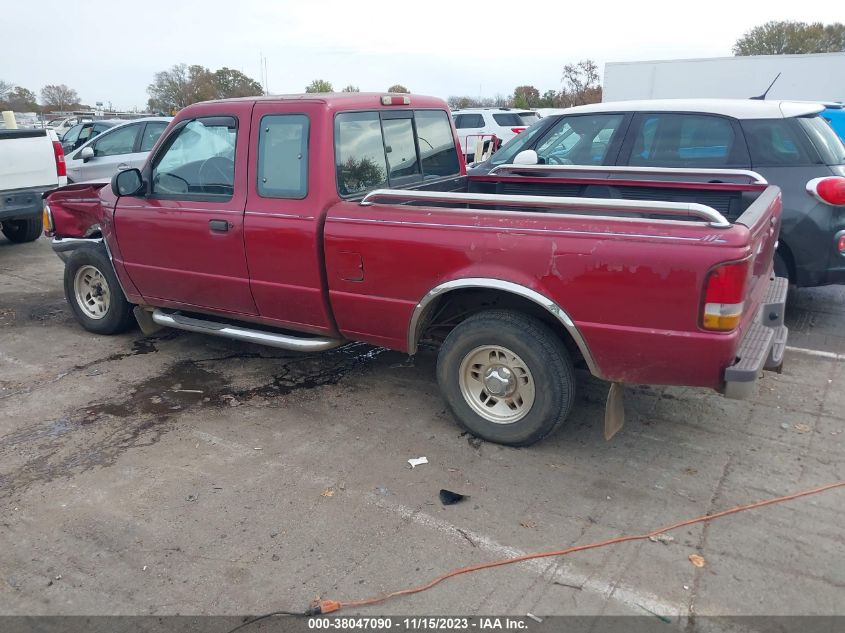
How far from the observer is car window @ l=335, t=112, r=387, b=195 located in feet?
14.3

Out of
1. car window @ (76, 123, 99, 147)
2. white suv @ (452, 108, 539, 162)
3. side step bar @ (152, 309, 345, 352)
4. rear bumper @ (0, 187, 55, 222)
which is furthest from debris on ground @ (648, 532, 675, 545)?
white suv @ (452, 108, 539, 162)

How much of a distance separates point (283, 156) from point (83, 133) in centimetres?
1298

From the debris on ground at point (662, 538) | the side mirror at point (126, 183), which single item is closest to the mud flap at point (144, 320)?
the side mirror at point (126, 183)

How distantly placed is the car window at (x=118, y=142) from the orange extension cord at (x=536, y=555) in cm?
1140

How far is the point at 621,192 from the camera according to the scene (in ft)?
17.2

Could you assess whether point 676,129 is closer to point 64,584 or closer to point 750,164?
point 750,164

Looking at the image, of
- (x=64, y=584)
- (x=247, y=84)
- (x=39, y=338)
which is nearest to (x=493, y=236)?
(x=64, y=584)

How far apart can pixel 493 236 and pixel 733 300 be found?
1.22m

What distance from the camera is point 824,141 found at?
5.67 m

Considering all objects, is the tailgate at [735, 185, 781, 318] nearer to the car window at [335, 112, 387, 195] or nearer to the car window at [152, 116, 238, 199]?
the car window at [335, 112, 387, 195]

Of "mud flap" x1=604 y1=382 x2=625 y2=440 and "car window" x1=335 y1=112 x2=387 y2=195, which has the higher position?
"car window" x1=335 y1=112 x2=387 y2=195

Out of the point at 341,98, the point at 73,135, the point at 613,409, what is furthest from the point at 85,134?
the point at 613,409

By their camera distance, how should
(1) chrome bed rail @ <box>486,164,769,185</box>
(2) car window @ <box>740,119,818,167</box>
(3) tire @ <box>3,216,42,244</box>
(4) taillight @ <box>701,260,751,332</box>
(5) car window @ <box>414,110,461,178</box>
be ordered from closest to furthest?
(4) taillight @ <box>701,260,751,332</box> → (1) chrome bed rail @ <box>486,164,769,185</box> → (5) car window @ <box>414,110,461,178</box> → (2) car window @ <box>740,119,818,167</box> → (3) tire @ <box>3,216,42,244</box>

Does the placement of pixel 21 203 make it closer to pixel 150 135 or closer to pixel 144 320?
pixel 150 135
